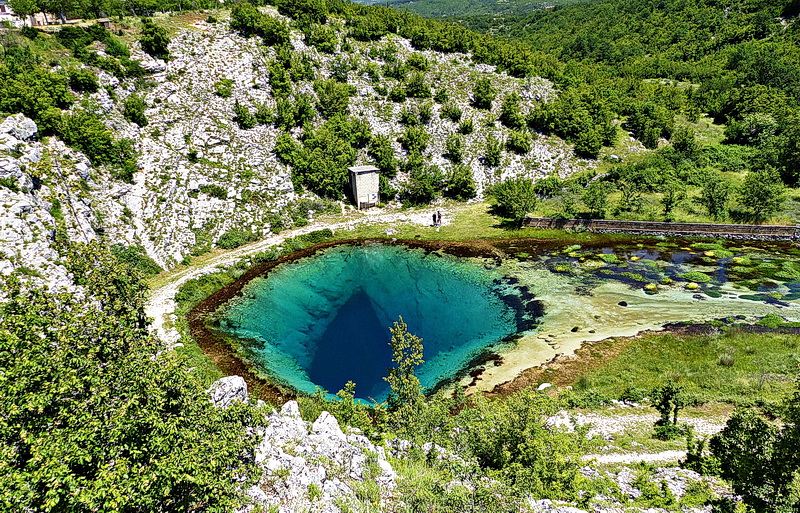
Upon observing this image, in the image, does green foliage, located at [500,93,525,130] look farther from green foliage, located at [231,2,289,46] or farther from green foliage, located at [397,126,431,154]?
green foliage, located at [231,2,289,46]

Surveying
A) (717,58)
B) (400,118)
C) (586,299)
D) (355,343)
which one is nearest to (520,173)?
(400,118)

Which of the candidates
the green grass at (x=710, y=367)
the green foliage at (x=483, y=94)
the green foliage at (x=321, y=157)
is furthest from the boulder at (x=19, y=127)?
the green foliage at (x=483, y=94)

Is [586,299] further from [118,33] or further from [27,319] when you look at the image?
[118,33]

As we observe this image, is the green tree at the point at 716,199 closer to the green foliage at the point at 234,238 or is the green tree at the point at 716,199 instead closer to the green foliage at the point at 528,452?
the green foliage at the point at 528,452

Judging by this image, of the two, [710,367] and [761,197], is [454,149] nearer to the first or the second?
[761,197]

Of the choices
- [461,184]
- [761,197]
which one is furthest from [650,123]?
[461,184]

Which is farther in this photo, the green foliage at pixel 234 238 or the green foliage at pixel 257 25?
the green foliage at pixel 257 25

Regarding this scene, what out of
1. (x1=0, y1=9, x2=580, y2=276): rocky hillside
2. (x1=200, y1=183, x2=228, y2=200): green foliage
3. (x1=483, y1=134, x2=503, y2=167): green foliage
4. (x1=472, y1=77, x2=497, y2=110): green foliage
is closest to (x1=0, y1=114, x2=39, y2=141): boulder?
(x1=0, y1=9, x2=580, y2=276): rocky hillside
